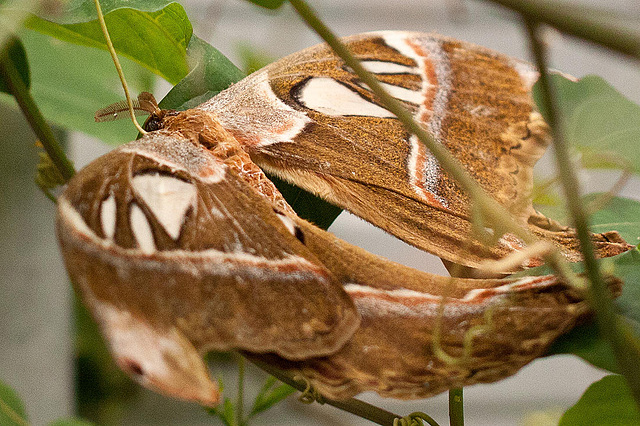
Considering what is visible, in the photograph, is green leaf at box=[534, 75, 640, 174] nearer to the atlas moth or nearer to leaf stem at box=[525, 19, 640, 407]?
the atlas moth

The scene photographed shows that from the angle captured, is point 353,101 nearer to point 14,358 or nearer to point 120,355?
point 120,355

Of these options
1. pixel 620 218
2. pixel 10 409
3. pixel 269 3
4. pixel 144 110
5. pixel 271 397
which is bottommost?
pixel 10 409

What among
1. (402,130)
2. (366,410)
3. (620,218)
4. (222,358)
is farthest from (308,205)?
(222,358)

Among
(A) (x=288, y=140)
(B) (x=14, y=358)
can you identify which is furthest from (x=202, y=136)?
(B) (x=14, y=358)

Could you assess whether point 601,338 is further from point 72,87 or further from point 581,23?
point 72,87

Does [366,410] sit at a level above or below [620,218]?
below

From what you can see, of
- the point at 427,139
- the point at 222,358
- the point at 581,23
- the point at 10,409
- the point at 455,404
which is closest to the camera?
the point at 581,23
